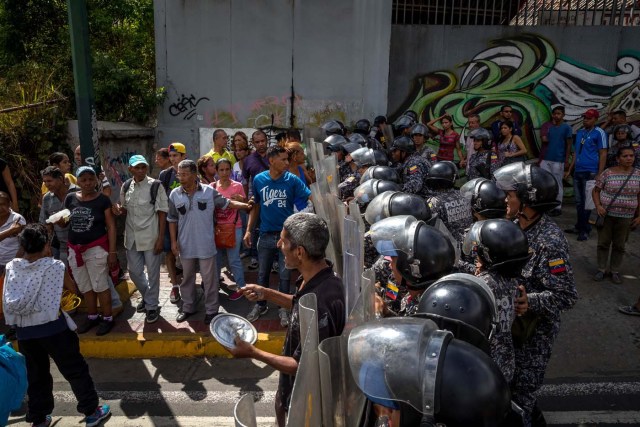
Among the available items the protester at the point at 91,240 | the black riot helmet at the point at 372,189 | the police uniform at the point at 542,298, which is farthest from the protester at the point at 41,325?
the police uniform at the point at 542,298

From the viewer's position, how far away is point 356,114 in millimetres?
11211

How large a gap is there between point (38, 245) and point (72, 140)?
558cm

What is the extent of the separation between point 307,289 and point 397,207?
1.41 metres

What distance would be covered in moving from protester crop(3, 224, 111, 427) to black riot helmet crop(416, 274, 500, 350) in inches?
111

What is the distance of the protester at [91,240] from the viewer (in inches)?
210

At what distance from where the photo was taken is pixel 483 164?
802cm

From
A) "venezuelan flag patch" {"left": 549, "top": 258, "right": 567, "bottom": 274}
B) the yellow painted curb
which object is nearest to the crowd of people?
"venezuelan flag patch" {"left": 549, "top": 258, "right": 567, "bottom": 274}

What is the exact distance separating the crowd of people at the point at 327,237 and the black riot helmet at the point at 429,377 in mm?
92

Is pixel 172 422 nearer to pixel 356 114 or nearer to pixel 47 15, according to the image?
pixel 356 114

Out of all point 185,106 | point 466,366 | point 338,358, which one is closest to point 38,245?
point 338,358

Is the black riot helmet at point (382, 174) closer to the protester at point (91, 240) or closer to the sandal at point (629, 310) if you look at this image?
the protester at point (91, 240)

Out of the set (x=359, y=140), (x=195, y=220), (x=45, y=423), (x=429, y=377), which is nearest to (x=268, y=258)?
(x=195, y=220)

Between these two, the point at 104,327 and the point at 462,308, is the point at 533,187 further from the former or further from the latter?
the point at 104,327

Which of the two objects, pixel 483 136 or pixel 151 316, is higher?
pixel 483 136
